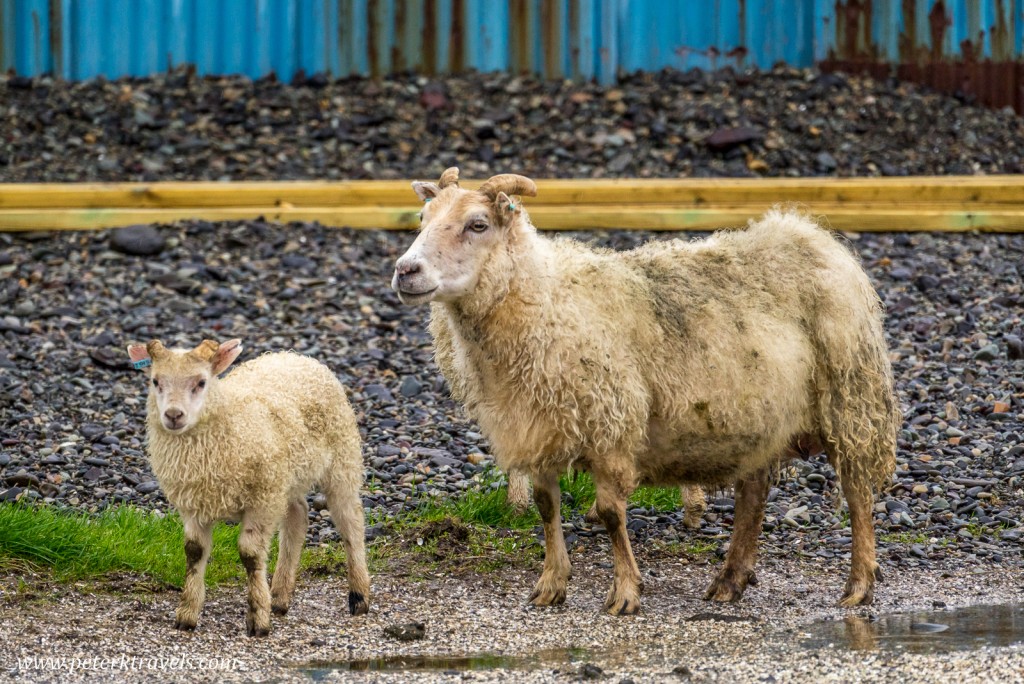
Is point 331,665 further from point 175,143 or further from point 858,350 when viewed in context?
point 175,143

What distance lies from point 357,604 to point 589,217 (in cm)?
551

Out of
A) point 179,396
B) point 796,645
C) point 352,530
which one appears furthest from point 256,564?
point 796,645

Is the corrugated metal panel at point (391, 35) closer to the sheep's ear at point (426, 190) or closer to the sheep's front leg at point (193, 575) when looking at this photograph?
the sheep's ear at point (426, 190)

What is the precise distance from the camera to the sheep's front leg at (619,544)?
699cm

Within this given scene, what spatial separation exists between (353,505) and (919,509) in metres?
3.44

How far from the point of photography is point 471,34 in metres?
14.3

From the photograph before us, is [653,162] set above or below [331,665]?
above

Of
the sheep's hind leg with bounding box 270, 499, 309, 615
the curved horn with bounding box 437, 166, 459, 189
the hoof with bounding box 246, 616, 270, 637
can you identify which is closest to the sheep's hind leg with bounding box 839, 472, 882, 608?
the curved horn with bounding box 437, 166, 459, 189

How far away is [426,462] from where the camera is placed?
29.1 ft

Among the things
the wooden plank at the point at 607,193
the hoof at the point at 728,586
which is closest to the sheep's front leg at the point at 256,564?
the hoof at the point at 728,586

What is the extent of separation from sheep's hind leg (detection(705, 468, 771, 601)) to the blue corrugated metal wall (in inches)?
290

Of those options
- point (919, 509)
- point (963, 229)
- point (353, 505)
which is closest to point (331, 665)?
point (353, 505)

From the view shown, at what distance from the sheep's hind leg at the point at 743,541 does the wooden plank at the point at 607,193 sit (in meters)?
4.74

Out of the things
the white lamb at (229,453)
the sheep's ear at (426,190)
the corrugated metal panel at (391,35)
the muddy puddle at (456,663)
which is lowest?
the muddy puddle at (456,663)
